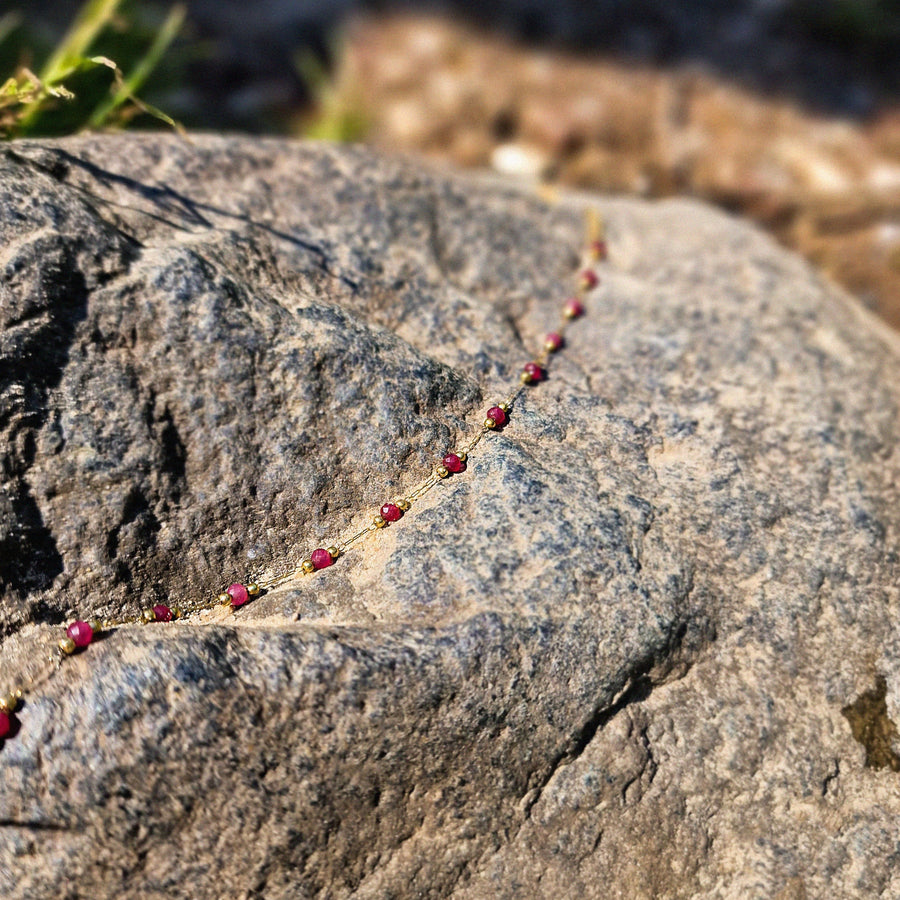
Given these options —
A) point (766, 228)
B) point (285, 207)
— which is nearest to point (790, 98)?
point (766, 228)

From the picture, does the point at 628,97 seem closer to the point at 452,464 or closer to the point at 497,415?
the point at 497,415

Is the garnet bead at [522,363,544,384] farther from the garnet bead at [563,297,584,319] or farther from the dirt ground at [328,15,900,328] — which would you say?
the dirt ground at [328,15,900,328]

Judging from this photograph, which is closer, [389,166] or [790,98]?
[389,166]

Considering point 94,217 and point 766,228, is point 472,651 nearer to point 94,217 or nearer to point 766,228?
point 94,217

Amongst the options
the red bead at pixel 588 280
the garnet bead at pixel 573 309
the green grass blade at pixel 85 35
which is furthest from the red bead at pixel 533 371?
the green grass blade at pixel 85 35

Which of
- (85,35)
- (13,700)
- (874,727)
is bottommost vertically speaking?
(13,700)

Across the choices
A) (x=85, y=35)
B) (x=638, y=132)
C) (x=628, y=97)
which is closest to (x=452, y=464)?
(x=85, y=35)
